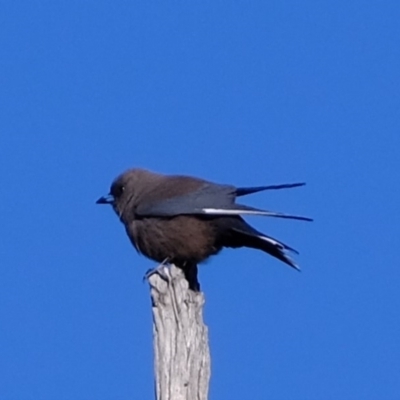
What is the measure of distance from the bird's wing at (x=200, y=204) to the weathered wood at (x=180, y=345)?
1999 millimetres

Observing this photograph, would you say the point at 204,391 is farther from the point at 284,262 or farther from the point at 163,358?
the point at 284,262

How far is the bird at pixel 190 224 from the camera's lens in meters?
8.80

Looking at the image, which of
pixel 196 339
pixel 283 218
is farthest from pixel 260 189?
pixel 196 339

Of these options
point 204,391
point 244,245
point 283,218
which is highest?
point 244,245

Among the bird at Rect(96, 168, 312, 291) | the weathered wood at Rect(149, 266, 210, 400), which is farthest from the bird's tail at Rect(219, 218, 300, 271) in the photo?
the weathered wood at Rect(149, 266, 210, 400)

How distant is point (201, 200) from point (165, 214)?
0.32m

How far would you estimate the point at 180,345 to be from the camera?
20.4ft

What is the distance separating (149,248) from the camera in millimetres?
9094

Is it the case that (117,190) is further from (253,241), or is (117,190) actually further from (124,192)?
(253,241)

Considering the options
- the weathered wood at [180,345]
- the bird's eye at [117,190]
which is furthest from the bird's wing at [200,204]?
the weathered wood at [180,345]

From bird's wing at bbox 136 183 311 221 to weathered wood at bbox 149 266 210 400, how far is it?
6.56 ft

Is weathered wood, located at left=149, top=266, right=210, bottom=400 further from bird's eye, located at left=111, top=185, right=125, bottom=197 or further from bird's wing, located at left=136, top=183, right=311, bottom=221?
bird's eye, located at left=111, top=185, right=125, bottom=197

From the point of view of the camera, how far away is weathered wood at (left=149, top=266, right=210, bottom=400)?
607 centimetres

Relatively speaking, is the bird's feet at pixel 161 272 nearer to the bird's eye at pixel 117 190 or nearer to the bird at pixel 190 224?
the bird at pixel 190 224
